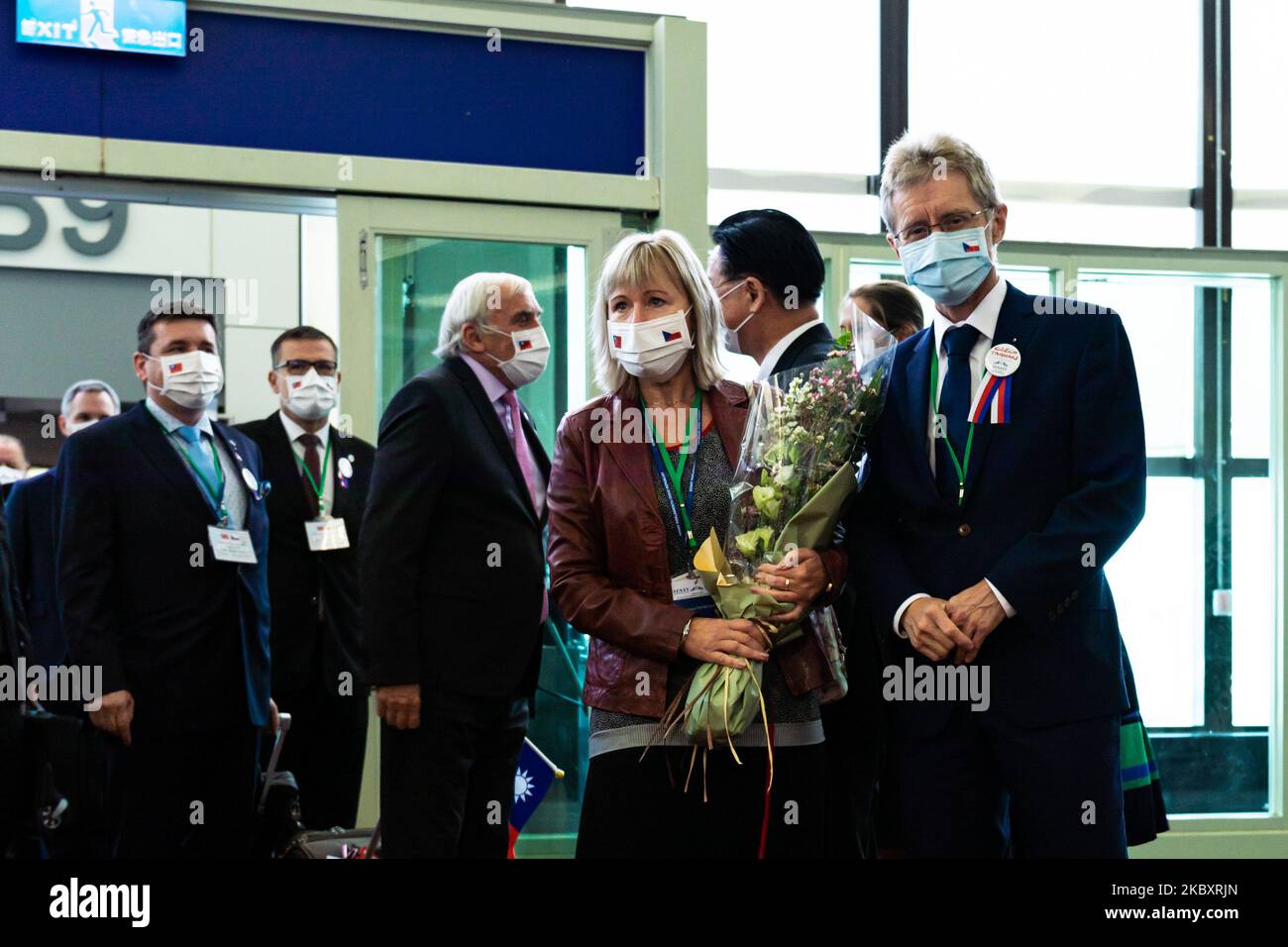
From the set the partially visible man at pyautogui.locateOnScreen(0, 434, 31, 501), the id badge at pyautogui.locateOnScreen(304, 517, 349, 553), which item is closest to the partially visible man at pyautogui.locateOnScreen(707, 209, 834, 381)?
the id badge at pyautogui.locateOnScreen(304, 517, 349, 553)

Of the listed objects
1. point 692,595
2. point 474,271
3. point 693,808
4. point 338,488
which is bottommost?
point 693,808

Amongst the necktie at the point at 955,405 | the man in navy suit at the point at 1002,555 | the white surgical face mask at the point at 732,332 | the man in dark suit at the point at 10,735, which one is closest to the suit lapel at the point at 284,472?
the man in dark suit at the point at 10,735

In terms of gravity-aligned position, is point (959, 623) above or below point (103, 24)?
below

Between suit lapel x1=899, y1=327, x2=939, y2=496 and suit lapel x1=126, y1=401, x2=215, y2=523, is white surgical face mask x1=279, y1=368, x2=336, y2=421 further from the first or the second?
suit lapel x1=899, y1=327, x2=939, y2=496

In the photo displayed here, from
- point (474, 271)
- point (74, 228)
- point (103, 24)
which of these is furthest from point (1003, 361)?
point (74, 228)

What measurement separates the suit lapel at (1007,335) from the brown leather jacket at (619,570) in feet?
0.98

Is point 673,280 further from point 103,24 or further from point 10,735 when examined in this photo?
point 103,24

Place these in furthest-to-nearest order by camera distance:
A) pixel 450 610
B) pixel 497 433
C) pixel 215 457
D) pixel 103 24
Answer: pixel 103 24 < pixel 215 457 < pixel 497 433 < pixel 450 610

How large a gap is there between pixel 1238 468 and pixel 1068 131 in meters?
1.74

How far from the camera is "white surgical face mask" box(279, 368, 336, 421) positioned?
501cm

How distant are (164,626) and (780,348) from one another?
1824 millimetres

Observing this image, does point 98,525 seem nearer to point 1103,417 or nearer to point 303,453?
point 303,453

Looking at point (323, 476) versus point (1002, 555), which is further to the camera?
point (323, 476)

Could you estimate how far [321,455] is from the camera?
5.02 m
